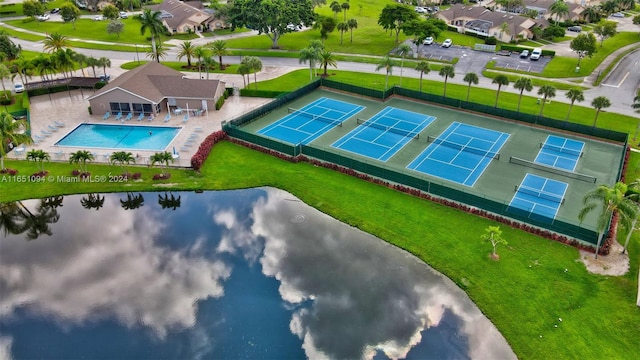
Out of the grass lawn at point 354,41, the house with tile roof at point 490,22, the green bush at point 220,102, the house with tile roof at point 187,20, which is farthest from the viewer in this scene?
the house with tile roof at point 187,20

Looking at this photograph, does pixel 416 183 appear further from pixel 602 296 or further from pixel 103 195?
pixel 103 195

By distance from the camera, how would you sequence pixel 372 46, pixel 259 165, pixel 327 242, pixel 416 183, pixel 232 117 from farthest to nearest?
pixel 372 46 < pixel 232 117 < pixel 259 165 < pixel 416 183 < pixel 327 242

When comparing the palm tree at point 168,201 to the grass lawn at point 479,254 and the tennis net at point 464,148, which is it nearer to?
the grass lawn at point 479,254

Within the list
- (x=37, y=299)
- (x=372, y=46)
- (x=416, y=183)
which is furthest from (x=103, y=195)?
(x=372, y=46)

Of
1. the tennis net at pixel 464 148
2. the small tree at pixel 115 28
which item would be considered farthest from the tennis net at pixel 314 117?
the small tree at pixel 115 28

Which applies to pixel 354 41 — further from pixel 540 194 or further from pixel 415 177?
pixel 540 194

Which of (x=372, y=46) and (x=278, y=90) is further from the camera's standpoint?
(x=372, y=46)
